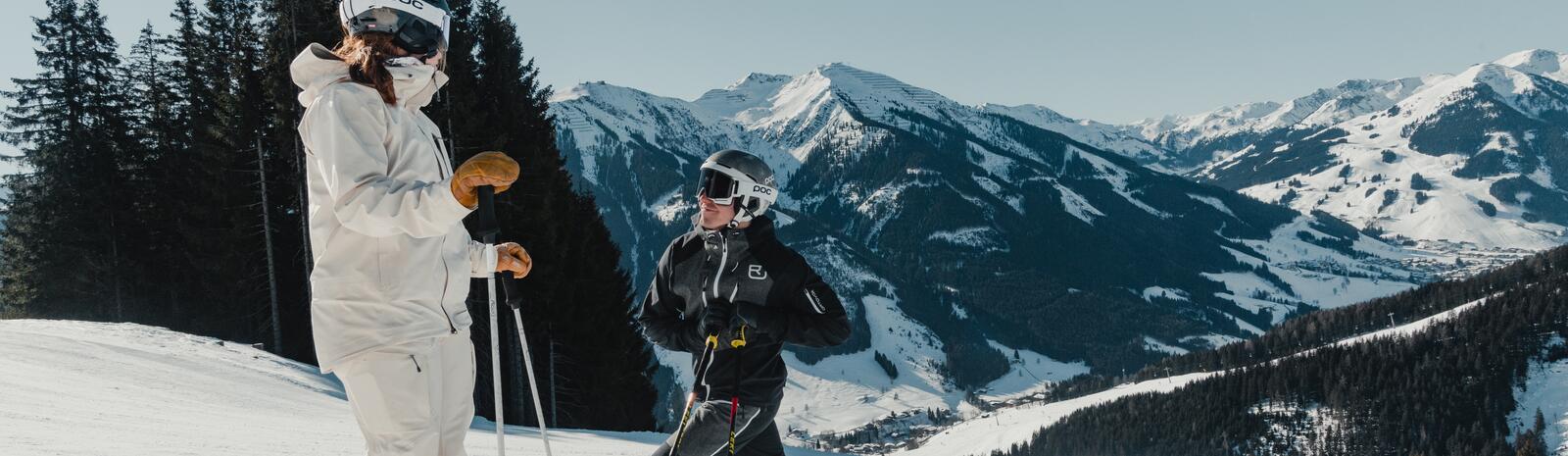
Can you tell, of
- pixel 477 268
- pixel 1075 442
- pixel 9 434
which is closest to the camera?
pixel 477 268

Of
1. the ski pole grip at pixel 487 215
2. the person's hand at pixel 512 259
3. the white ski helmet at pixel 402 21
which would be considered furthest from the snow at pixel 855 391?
the white ski helmet at pixel 402 21

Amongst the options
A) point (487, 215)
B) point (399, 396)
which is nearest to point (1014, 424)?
point (487, 215)

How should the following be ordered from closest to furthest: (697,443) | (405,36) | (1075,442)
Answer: (405,36) → (697,443) → (1075,442)

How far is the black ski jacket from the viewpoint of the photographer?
438 cm

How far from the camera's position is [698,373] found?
173 inches

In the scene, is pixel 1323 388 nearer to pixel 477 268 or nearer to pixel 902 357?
pixel 902 357

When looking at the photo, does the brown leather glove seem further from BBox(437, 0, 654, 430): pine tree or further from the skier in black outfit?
BBox(437, 0, 654, 430): pine tree

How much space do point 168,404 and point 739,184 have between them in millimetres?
8724

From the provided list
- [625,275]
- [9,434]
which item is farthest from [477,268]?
[625,275]

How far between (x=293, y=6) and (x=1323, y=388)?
141 m

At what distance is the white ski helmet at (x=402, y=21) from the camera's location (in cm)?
324

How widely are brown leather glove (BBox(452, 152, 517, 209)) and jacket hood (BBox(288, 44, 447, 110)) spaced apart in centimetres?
47

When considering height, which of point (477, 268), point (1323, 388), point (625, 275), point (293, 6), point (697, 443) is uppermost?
point (293, 6)

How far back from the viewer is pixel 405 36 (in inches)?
130
